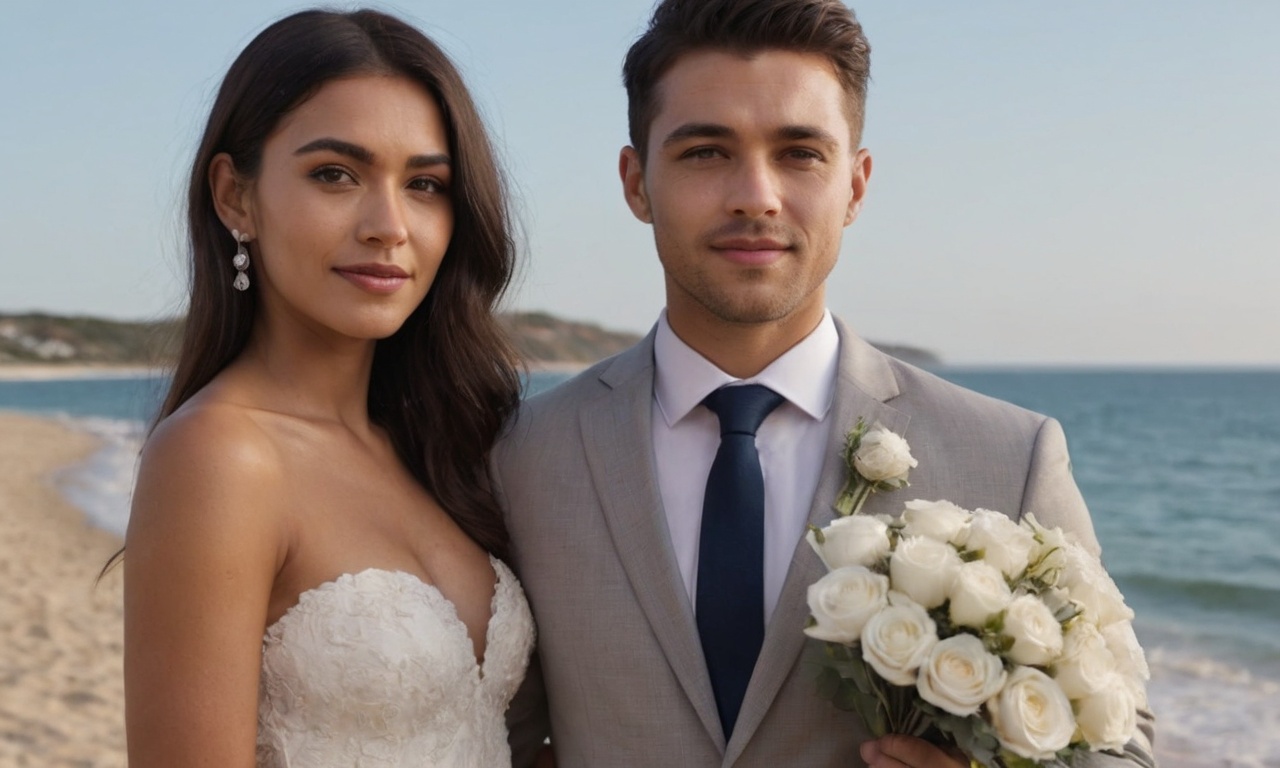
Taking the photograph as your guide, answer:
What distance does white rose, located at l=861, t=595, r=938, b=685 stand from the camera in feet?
6.90

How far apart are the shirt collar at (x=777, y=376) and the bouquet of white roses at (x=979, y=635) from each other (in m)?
0.76

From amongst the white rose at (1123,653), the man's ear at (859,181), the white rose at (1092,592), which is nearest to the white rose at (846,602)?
the white rose at (1092,592)

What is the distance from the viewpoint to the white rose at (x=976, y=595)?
2.13 meters

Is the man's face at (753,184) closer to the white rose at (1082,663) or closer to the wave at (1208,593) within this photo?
the white rose at (1082,663)

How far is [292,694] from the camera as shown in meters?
2.83

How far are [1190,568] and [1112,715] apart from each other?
16418 mm

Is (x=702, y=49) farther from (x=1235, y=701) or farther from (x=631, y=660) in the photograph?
(x=1235, y=701)

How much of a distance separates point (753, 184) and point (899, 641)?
4.25 ft

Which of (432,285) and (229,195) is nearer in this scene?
(229,195)

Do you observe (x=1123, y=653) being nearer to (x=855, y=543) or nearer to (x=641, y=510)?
(x=855, y=543)

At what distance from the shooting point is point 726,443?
2984 millimetres

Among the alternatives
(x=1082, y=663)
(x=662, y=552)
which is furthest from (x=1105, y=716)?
(x=662, y=552)

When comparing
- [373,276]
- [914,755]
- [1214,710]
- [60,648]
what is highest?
[373,276]

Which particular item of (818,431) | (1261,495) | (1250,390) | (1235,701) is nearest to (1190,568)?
(1235,701)
